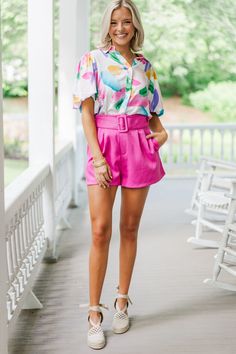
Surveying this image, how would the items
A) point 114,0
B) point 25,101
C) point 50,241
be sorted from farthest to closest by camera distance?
point 25,101 < point 50,241 < point 114,0

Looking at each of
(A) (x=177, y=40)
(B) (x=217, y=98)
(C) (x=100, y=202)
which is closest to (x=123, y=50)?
(C) (x=100, y=202)

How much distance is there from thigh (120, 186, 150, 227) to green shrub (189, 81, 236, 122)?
12.3 metres

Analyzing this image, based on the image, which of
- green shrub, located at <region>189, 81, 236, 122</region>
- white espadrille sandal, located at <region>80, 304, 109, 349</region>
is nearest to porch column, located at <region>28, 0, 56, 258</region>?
white espadrille sandal, located at <region>80, 304, 109, 349</region>

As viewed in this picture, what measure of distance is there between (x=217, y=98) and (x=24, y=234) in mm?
12184

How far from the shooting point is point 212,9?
1448cm

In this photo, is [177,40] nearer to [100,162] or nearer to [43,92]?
[43,92]

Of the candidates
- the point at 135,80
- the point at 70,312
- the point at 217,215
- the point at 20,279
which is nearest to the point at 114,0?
the point at 135,80

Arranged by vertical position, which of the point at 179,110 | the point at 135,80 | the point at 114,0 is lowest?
the point at 179,110

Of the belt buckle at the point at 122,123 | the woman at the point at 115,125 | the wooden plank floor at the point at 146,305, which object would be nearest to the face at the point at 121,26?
the woman at the point at 115,125

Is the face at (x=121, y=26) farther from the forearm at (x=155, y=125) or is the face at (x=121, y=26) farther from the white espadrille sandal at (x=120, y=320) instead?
the white espadrille sandal at (x=120, y=320)

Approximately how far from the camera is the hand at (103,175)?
2.94 metres

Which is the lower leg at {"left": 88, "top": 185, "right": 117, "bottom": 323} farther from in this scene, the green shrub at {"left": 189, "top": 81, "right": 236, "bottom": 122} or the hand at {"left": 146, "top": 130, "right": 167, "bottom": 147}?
the green shrub at {"left": 189, "top": 81, "right": 236, "bottom": 122}

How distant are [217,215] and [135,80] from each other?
368 cm

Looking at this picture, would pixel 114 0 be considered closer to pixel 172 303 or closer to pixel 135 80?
pixel 135 80
